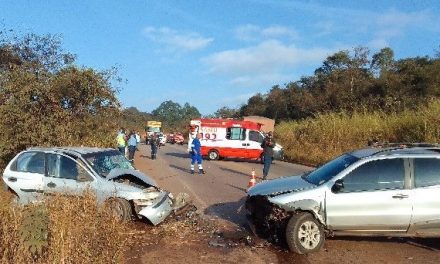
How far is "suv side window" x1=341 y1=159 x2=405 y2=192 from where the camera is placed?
25.6 feet

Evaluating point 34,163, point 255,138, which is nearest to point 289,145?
point 255,138

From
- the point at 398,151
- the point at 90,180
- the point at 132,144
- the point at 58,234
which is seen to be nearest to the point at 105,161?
the point at 90,180

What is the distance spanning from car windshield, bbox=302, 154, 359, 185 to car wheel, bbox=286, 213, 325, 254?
74 centimetres

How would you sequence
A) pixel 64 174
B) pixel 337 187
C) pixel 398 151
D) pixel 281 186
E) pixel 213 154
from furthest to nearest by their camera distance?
pixel 213 154 < pixel 64 174 < pixel 281 186 < pixel 398 151 < pixel 337 187

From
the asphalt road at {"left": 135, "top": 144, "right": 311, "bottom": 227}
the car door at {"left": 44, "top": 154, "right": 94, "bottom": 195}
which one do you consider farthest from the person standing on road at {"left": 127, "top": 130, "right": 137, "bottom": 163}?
the car door at {"left": 44, "top": 154, "right": 94, "bottom": 195}

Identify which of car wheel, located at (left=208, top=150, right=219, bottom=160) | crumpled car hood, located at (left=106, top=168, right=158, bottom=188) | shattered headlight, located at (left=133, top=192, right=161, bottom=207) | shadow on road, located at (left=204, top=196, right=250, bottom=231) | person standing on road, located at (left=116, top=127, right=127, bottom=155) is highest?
person standing on road, located at (left=116, top=127, right=127, bottom=155)

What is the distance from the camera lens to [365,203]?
769cm

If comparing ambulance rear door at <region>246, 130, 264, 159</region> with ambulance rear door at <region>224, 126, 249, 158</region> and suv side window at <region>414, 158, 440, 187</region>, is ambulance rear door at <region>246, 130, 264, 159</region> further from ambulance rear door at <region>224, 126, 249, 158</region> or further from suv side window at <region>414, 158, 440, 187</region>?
suv side window at <region>414, 158, 440, 187</region>

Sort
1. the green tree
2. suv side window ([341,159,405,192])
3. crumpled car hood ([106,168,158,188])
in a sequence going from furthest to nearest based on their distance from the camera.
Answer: the green tree
crumpled car hood ([106,168,158,188])
suv side window ([341,159,405,192])

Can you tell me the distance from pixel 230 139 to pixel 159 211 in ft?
67.6

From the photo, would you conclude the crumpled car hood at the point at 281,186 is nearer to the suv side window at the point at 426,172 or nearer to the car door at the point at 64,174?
the suv side window at the point at 426,172

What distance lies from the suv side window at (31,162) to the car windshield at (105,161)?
97 centimetres

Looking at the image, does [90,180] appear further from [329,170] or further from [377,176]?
[377,176]

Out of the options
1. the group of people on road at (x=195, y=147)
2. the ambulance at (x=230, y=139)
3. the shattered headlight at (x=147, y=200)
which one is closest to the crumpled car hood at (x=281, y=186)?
the shattered headlight at (x=147, y=200)
